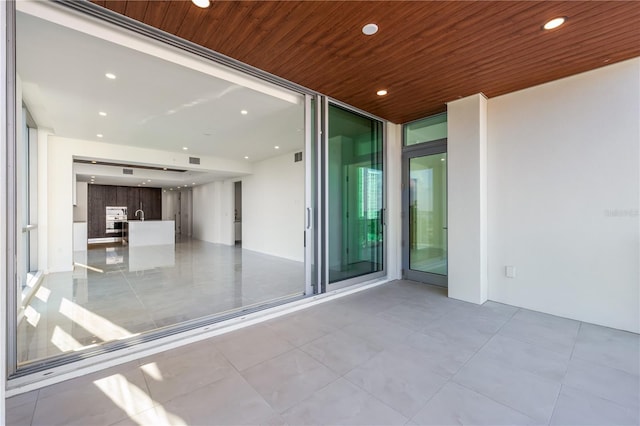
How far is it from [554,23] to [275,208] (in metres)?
6.85

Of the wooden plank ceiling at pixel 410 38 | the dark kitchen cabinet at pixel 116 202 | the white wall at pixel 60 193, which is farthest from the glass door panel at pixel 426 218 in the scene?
the dark kitchen cabinet at pixel 116 202

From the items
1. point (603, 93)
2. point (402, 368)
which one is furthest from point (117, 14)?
point (603, 93)

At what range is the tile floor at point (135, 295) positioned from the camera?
2.83 metres

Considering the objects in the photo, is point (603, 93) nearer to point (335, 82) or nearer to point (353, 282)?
point (335, 82)

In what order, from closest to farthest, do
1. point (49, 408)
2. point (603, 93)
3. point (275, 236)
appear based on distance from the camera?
point (49, 408) → point (603, 93) → point (275, 236)

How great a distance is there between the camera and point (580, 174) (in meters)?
3.25

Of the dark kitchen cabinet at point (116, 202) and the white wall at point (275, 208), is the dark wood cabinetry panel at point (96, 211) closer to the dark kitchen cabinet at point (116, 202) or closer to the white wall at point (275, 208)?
the dark kitchen cabinet at point (116, 202)

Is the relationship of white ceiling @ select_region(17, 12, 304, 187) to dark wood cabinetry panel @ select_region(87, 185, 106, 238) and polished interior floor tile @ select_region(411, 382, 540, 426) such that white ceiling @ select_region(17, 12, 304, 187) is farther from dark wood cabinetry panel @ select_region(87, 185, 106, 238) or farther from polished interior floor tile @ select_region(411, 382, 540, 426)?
dark wood cabinetry panel @ select_region(87, 185, 106, 238)

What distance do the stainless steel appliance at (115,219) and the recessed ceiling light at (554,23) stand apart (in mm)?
15442

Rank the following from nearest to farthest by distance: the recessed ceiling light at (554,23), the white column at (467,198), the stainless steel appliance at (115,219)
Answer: the recessed ceiling light at (554,23)
the white column at (467,198)
the stainless steel appliance at (115,219)

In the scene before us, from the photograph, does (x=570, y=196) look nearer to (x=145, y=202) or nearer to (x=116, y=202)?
(x=145, y=202)

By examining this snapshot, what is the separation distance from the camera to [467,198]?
13.0 feet

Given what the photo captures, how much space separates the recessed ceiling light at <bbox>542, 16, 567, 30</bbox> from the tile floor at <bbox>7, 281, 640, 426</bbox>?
287 cm

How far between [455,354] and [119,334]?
3232 mm
